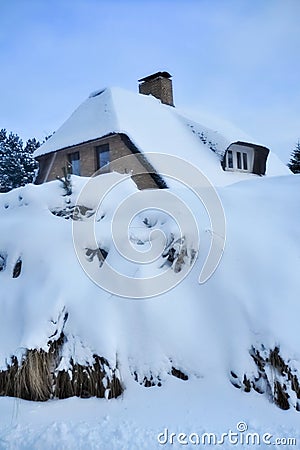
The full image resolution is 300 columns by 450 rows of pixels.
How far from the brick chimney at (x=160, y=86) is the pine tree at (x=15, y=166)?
465 inches

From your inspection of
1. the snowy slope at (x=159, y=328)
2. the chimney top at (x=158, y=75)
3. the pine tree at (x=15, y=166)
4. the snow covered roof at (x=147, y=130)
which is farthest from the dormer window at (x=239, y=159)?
the pine tree at (x=15, y=166)

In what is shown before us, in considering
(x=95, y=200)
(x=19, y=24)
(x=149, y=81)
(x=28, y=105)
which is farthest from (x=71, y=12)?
(x=149, y=81)

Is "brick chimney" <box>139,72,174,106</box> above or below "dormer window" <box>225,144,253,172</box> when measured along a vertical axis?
above

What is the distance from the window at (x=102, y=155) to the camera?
12.9m

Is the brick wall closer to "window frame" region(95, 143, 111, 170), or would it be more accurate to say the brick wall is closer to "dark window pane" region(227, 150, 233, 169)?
"window frame" region(95, 143, 111, 170)

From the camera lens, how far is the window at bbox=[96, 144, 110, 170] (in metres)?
12.9

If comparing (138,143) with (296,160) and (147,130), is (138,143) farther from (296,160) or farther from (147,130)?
Result: (296,160)

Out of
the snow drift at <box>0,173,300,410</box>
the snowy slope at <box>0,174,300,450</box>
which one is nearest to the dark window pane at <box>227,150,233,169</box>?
the snowy slope at <box>0,174,300,450</box>

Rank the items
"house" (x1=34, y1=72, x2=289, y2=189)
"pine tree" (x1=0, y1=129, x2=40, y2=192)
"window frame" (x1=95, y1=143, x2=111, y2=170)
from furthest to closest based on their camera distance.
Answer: "pine tree" (x1=0, y1=129, x2=40, y2=192)
"window frame" (x1=95, y1=143, x2=111, y2=170)
"house" (x1=34, y1=72, x2=289, y2=189)

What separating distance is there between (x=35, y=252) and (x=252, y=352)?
265 centimetres

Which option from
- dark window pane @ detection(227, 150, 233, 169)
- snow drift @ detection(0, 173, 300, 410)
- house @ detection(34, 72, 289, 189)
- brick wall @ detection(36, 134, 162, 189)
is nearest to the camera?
snow drift @ detection(0, 173, 300, 410)

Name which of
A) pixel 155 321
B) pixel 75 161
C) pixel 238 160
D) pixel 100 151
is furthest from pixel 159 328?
pixel 238 160

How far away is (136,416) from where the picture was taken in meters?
3.07

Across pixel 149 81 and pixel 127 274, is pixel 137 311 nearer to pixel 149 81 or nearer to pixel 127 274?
pixel 127 274
